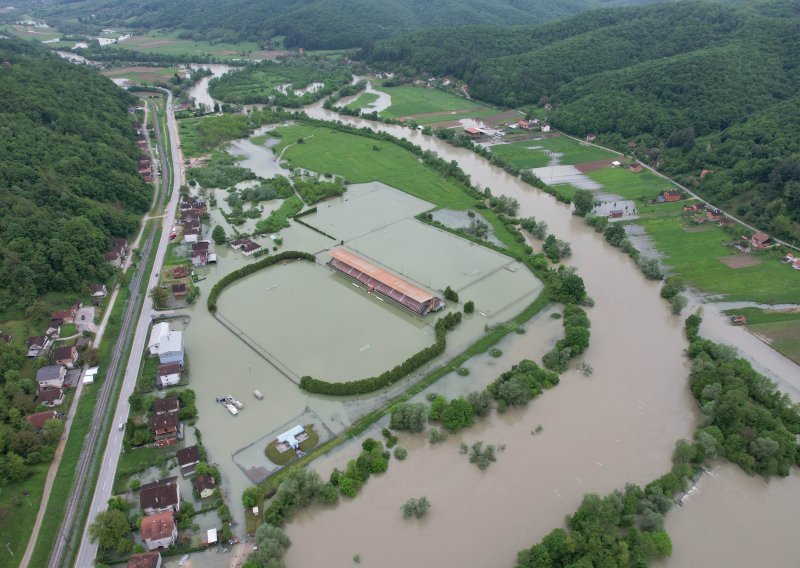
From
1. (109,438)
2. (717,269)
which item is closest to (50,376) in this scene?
(109,438)

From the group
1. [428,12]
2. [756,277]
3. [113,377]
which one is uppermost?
[428,12]

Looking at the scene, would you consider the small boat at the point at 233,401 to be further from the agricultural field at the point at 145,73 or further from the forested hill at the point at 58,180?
the agricultural field at the point at 145,73

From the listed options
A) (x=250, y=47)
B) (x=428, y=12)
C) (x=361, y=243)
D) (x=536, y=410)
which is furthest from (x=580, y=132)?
(x=250, y=47)

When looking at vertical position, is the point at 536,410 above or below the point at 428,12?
below

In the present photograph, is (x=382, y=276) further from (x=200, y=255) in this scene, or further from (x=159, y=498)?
(x=159, y=498)

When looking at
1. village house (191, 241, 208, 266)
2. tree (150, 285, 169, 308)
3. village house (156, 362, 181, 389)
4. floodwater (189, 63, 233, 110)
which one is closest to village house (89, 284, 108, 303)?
tree (150, 285, 169, 308)

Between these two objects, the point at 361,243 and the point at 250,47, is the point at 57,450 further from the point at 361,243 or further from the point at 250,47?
the point at 250,47

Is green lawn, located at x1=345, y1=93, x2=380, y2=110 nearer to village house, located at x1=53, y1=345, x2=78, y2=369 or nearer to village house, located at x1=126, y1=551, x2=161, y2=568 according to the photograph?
village house, located at x1=53, y1=345, x2=78, y2=369
